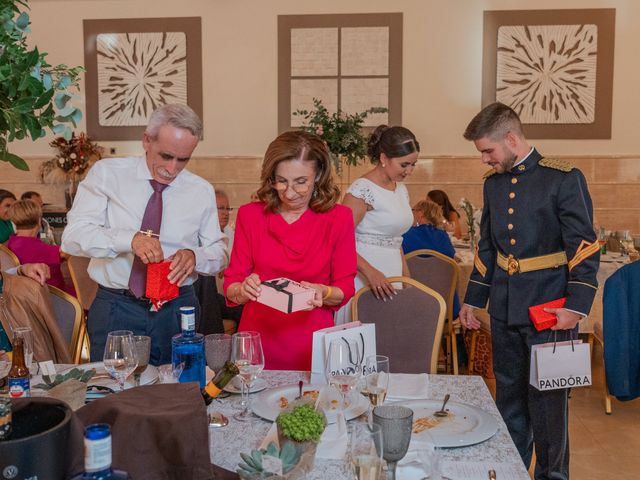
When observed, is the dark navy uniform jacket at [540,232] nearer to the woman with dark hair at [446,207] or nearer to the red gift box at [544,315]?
the red gift box at [544,315]

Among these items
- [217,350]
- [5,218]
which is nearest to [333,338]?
[217,350]

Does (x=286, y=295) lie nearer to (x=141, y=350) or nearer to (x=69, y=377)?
(x=141, y=350)

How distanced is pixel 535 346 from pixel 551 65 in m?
6.39

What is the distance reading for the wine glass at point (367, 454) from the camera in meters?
1.25

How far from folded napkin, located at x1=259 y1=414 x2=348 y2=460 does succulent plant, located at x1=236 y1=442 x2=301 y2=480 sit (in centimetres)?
23

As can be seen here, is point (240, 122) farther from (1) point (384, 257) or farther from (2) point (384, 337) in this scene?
(2) point (384, 337)

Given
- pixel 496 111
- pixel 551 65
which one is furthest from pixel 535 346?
pixel 551 65

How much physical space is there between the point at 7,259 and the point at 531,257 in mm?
3084

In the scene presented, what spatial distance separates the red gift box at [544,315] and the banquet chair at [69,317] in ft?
6.09

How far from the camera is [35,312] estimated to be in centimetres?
259

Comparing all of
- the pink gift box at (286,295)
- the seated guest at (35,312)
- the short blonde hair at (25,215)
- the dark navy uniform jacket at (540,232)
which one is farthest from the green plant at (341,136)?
the pink gift box at (286,295)

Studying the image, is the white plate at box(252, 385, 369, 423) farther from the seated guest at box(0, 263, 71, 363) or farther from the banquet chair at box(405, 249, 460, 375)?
the banquet chair at box(405, 249, 460, 375)

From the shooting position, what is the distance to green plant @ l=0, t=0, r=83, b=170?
131cm

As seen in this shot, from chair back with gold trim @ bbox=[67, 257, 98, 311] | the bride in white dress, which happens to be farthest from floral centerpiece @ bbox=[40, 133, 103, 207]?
the bride in white dress
